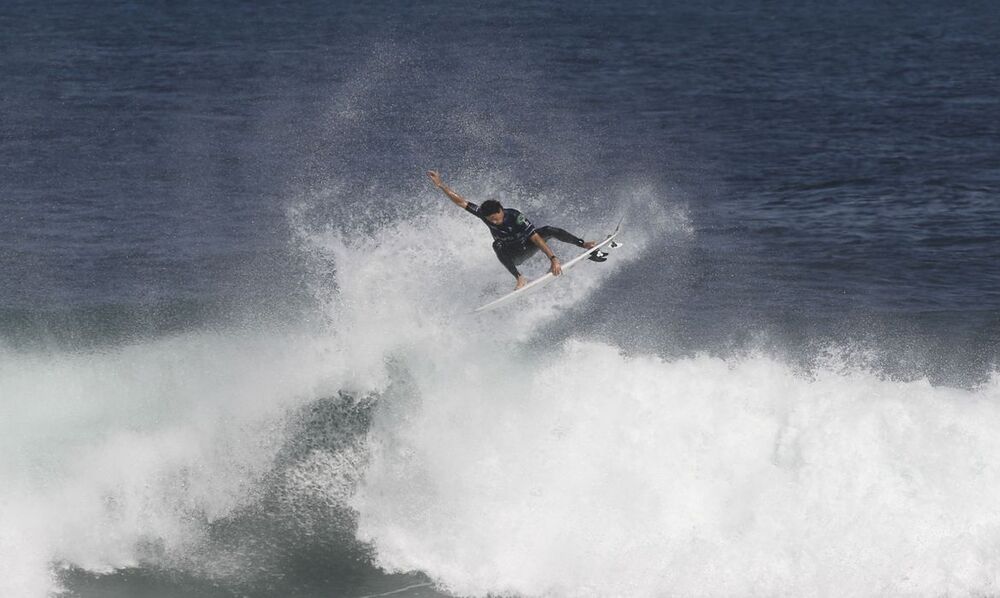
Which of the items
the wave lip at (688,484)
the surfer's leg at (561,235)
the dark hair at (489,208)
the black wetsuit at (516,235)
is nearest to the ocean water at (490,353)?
the wave lip at (688,484)

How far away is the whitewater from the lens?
50.9ft

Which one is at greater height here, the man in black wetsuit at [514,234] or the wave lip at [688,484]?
the man in black wetsuit at [514,234]

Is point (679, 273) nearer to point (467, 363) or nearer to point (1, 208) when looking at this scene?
point (467, 363)

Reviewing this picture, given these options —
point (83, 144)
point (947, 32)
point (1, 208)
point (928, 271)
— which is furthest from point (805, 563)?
point (947, 32)

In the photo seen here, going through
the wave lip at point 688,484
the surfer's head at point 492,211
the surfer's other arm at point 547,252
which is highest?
the surfer's head at point 492,211

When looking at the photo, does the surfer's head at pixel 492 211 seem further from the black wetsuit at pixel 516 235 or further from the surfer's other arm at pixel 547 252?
the surfer's other arm at pixel 547 252

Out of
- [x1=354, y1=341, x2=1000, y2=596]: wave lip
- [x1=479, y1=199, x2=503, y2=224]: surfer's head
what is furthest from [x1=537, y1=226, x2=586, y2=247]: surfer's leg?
[x1=354, y1=341, x2=1000, y2=596]: wave lip

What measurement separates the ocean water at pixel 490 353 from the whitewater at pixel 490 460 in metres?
0.05

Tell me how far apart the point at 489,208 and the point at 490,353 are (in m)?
3.57

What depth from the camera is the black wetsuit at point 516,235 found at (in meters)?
16.7

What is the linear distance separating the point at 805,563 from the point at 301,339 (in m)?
9.07

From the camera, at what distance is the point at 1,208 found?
30109 millimetres

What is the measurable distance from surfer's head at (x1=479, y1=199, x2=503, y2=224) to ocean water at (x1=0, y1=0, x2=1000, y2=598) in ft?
9.69

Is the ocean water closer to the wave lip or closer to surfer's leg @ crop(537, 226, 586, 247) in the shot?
the wave lip
